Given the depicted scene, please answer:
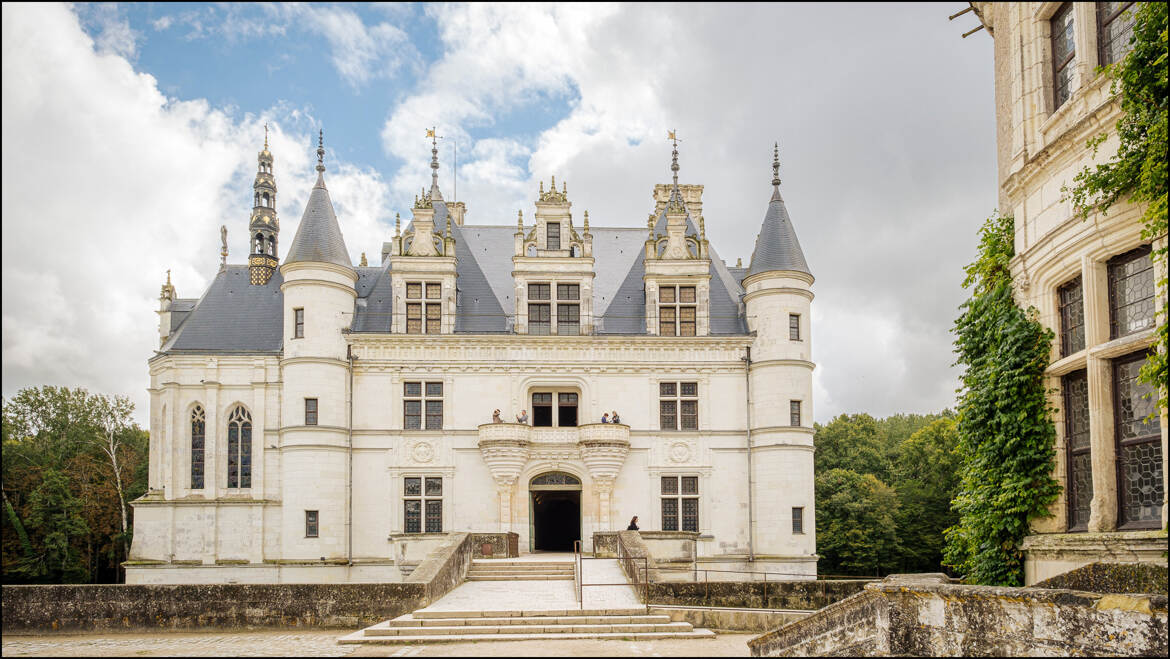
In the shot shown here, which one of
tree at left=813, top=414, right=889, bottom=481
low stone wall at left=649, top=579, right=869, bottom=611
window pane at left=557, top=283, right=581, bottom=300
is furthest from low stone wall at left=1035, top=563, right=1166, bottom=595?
tree at left=813, top=414, right=889, bottom=481

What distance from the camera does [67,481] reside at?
44688mm

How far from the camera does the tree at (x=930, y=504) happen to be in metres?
51.2

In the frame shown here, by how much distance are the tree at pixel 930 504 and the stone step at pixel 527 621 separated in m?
36.9

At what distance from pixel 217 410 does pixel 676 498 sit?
15.1m

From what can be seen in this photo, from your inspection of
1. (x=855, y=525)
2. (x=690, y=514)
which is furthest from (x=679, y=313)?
(x=855, y=525)

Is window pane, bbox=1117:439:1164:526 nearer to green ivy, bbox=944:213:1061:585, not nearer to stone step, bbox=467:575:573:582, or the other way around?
green ivy, bbox=944:213:1061:585

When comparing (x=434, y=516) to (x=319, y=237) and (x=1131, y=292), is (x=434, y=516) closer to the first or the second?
(x=319, y=237)

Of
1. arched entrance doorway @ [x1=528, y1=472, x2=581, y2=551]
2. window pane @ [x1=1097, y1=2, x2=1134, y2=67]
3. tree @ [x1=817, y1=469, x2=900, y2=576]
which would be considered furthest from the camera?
tree @ [x1=817, y1=469, x2=900, y2=576]

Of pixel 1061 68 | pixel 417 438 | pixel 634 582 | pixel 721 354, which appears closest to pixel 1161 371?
pixel 1061 68

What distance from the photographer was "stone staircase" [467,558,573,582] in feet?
76.4

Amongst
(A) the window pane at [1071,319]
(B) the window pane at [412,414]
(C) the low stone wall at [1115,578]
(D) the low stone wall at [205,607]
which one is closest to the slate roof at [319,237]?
(B) the window pane at [412,414]

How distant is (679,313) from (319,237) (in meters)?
11.8

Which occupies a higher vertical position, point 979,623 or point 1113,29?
point 1113,29

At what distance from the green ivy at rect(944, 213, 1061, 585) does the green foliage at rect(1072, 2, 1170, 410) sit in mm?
2263
